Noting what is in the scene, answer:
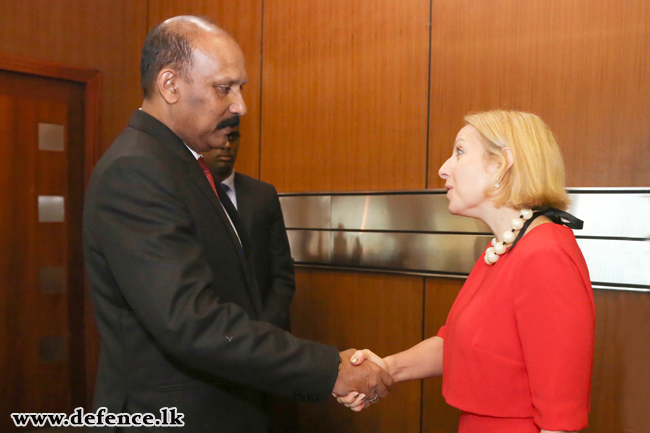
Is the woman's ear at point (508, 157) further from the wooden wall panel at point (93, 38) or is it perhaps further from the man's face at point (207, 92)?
the wooden wall panel at point (93, 38)

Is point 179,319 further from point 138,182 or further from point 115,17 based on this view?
point 115,17

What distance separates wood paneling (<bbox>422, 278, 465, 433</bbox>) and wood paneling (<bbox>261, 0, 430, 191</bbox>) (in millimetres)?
544

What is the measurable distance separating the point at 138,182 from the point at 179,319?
1.24 feet

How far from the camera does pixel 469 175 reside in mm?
1657

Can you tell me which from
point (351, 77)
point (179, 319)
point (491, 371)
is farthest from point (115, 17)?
point (491, 371)

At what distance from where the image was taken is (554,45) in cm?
249

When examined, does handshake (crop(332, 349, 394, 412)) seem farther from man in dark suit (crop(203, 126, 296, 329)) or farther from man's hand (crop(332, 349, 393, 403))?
man in dark suit (crop(203, 126, 296, 329))

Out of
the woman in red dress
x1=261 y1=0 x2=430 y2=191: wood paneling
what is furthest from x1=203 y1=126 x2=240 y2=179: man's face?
the woman in red dress

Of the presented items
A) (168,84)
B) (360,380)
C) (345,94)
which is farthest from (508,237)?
(345,94)

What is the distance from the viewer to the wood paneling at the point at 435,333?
9.12 feet

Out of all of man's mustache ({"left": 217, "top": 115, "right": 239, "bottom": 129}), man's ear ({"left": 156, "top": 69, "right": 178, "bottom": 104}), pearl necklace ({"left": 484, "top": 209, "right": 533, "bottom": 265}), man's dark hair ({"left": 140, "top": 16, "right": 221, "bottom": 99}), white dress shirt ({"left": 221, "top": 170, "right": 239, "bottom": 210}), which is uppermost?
man's dark hair ({"left": 140, "top": 16, "right": 221, "bottom": 99})

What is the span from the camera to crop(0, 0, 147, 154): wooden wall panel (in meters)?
3.85

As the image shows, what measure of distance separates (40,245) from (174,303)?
309cm

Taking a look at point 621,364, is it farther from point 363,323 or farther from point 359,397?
point 363,323
